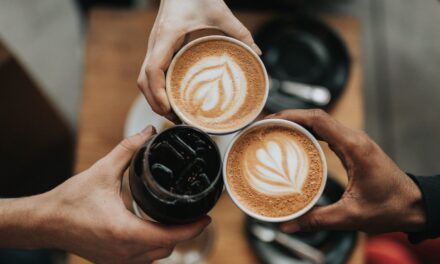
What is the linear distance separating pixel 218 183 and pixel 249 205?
0.36 feet

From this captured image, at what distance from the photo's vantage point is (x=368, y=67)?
6.69 ft

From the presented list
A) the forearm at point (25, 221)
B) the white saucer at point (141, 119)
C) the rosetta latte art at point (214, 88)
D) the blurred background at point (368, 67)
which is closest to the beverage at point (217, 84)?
the rosetta latte art at point (214, 88)

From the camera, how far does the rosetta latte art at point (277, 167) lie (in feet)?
2.75

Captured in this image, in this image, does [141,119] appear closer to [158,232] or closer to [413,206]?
[158,232]

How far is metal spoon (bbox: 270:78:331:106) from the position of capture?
119 centimetres

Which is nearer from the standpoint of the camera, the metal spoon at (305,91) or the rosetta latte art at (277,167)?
the rosetta latte art at (277,167)

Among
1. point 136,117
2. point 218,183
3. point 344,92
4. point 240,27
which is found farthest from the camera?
point 344,92

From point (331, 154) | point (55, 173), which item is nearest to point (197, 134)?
point (331, 154)

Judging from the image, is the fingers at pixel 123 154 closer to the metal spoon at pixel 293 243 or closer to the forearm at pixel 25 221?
the forearm at pixel 25 221

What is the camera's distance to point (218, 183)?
2.44ft

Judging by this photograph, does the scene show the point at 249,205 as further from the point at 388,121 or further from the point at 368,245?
the point at 388,121

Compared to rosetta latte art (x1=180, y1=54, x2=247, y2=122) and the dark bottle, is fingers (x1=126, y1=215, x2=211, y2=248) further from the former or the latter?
rosetta latte art (x1=180, y1=54, x2=247, y2=122)

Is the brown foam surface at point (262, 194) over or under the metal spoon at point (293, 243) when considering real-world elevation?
over

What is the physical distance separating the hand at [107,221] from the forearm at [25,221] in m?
0.01
